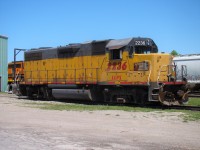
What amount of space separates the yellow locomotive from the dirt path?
4.88 m

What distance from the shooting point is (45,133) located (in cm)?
949

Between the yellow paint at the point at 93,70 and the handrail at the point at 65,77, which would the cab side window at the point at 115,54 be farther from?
the handrail at the point at 65,77

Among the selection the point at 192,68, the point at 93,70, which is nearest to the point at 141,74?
the point at 93,70

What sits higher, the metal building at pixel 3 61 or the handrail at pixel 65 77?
the metal building at pixel 3 61

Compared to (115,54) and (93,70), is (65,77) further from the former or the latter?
(115,54)

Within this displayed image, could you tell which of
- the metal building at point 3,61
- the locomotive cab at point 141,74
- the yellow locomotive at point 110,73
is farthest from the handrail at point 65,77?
the metal building at point 3,61

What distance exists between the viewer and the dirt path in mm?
7858

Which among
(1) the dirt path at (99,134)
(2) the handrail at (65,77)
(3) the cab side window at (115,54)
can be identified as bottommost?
(1) the dirt path at (99,134)

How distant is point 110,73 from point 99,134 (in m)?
10.2

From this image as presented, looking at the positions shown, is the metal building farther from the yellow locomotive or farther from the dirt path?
the dirt path

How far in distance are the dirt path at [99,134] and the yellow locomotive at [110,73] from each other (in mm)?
4880

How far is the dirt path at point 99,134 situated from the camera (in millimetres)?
7858

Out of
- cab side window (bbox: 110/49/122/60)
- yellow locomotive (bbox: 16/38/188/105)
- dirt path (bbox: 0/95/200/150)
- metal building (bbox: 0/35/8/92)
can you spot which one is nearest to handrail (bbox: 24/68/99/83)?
yellow locomotive (bbox: 16/38/188/105)

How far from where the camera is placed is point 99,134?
9.34m
